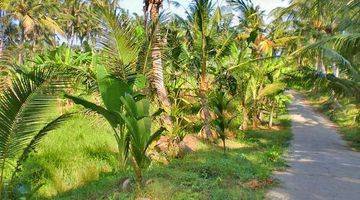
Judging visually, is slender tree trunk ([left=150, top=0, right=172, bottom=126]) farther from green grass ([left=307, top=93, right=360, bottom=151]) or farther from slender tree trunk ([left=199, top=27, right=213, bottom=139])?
green grass ([left=307, top=93, right=360, bottom=151])

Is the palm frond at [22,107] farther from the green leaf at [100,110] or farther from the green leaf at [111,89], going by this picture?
the green leaf at [111,89]

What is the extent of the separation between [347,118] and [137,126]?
2022 centimetres

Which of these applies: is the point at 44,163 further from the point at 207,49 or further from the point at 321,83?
the point at 321,83

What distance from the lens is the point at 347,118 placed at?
24.1m

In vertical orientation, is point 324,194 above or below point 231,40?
below

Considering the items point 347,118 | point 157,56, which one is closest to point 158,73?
point 157,56

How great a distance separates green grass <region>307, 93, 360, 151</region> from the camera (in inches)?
688

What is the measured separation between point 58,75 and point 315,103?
31929 mm

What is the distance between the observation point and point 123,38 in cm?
700

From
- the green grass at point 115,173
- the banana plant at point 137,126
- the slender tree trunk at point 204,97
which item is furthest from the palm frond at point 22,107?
the slender tree trunk at point 204,97

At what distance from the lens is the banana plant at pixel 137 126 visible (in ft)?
20.4

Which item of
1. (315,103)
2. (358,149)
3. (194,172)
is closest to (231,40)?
(358,149)

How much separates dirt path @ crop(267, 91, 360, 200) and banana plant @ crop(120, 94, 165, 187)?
226 cm

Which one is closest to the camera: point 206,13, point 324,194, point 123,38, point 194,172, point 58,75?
point 58,75
